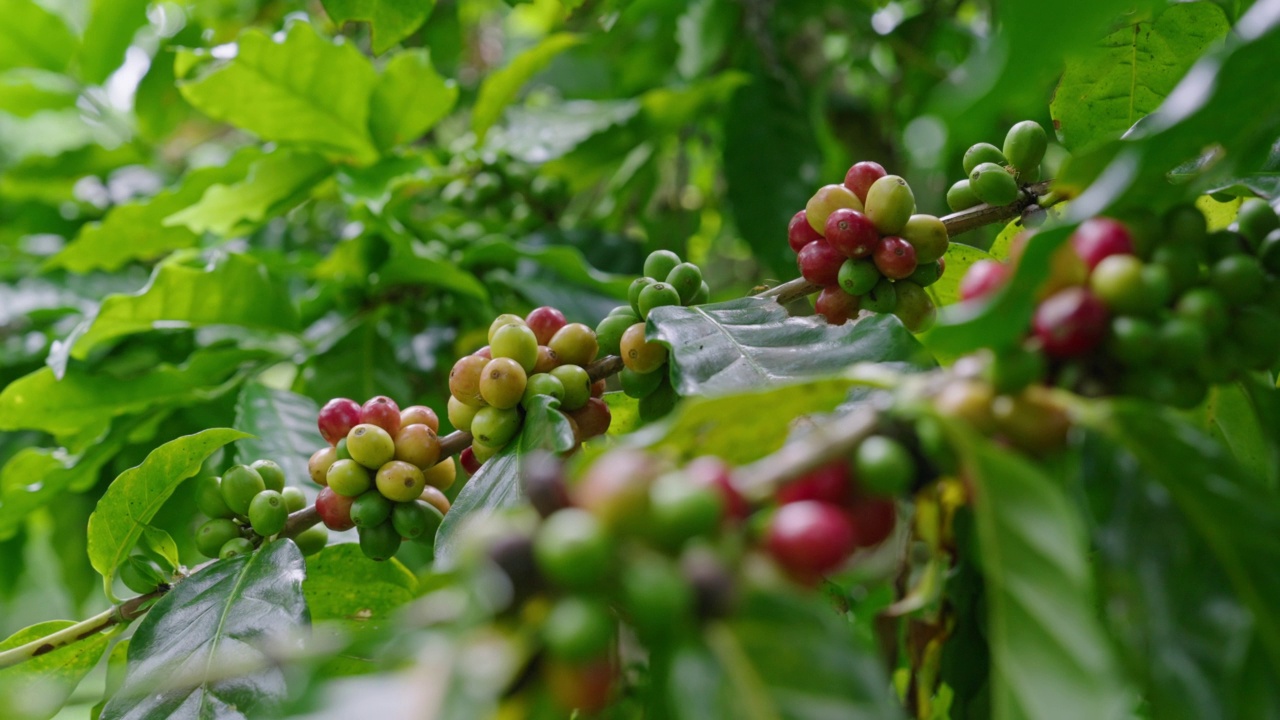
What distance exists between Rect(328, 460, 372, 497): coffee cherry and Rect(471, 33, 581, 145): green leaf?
4.60 ft

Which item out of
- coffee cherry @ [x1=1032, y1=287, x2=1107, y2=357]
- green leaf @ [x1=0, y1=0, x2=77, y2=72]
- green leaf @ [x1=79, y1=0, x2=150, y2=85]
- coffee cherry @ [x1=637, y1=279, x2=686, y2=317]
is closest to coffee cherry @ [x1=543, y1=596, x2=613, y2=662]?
coffee cherry @ [x1=1032, y1=287, x2=1107, y2=357]

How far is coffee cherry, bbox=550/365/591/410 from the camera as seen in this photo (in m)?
1.04

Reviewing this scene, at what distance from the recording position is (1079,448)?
2.08ft

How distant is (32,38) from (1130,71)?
277cm

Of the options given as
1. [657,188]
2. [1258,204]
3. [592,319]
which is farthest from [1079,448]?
[657,188]

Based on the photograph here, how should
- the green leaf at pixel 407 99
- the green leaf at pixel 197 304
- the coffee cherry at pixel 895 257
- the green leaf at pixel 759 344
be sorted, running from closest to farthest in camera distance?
the green leaf at pixel 759 344, the coffee cherry at pixel 895 257, the green leaf at pixel 197 304, the green leaf at pixel 407 99

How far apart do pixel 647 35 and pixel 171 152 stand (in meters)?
2.08

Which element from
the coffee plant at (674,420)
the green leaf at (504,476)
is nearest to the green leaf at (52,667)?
the coffee plant at (674,420)

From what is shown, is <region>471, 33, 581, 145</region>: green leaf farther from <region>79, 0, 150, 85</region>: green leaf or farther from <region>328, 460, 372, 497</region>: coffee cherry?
<region>328, 460, 372, 497</region>: coffee cherry

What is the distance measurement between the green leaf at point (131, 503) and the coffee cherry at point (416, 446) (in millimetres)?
217

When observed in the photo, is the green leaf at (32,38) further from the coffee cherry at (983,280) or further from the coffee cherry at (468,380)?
the coffee cherry at (983,280)

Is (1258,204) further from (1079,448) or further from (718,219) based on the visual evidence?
(718,219)

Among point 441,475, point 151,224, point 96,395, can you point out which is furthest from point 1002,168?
point 151,224

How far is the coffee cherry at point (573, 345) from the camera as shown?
1.08 meters
